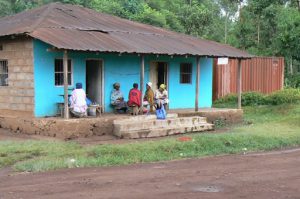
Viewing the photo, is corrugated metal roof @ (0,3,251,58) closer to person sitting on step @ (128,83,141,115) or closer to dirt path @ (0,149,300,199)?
person sitting on step @ (128,83,141,115)

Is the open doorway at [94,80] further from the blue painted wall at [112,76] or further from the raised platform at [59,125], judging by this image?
the raised platform at [59,125]

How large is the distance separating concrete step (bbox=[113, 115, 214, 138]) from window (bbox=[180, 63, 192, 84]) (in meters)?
3.54

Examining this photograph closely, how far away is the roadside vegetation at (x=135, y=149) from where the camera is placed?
1113 centimetres

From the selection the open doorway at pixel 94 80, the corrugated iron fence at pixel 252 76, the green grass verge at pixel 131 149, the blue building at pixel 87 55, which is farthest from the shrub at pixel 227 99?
the open doorway at pixel 94 80

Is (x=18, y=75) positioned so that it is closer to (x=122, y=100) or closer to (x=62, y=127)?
(x=62, y=127)

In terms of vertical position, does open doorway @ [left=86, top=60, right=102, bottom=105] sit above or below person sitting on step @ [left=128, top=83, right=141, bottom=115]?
above

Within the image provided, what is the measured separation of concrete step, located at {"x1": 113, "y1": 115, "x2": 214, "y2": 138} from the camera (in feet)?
49.9

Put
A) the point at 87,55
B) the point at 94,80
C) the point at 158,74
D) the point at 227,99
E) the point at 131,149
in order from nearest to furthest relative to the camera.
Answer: the point at 131,149
the point at 87,55
the point at 94,80
the point at 158,74
the point at 227,99

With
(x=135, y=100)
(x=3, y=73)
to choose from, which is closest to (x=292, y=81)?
(x=135, y=100)

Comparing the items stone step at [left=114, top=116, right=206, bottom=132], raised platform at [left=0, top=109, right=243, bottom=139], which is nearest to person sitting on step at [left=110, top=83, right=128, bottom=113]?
raised platform at [left=0, top=109, right=243, bottom=139]

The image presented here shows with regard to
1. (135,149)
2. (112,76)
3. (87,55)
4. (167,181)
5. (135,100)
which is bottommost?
(167,181)

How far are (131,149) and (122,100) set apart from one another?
215 inches

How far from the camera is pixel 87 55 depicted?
17000 millimetres

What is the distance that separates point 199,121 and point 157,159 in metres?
5.61
